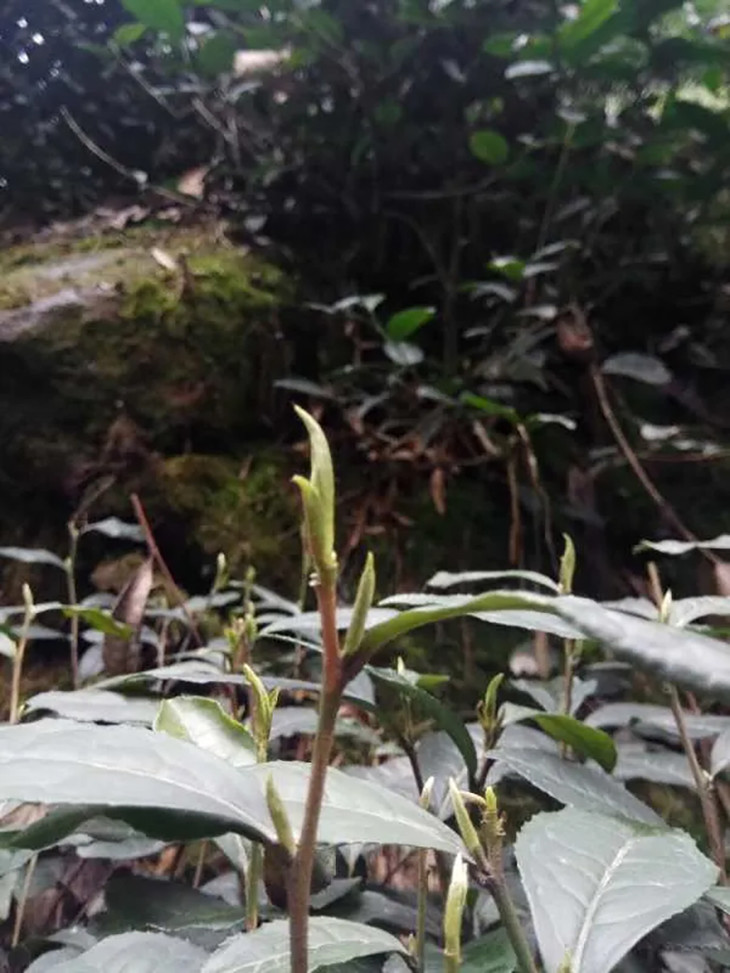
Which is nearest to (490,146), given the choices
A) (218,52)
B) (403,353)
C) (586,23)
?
(586,23)

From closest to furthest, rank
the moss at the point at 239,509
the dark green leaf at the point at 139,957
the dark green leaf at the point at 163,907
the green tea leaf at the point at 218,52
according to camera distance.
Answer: the dark green leaf at the point at 139,957
the dark green leaf at the point at 163,907
the moss at the point at 239,509
the green tea leaf at the point at 218,52

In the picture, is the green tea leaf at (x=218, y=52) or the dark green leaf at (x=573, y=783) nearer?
the dark green leaf at (x=573, y=783)

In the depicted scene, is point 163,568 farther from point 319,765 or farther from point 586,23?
point 586,23

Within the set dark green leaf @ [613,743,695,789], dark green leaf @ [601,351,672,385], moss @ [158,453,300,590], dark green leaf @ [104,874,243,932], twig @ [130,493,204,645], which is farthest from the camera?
dark green leaf @ [601,351,672,385]

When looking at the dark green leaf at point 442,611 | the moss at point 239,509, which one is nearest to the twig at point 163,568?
the moss at point 239,509

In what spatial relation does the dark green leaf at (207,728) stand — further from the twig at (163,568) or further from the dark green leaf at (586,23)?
the dark green leaf at (586,23)

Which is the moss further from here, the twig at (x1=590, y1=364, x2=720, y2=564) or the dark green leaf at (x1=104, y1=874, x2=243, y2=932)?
the dark green leaf at (x1=104, y1=874, x2=243, y2=932)

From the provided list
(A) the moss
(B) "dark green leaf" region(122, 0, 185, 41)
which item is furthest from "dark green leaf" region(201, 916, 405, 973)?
(B) "dark green leaf" region(122, 0, 185, 41)
